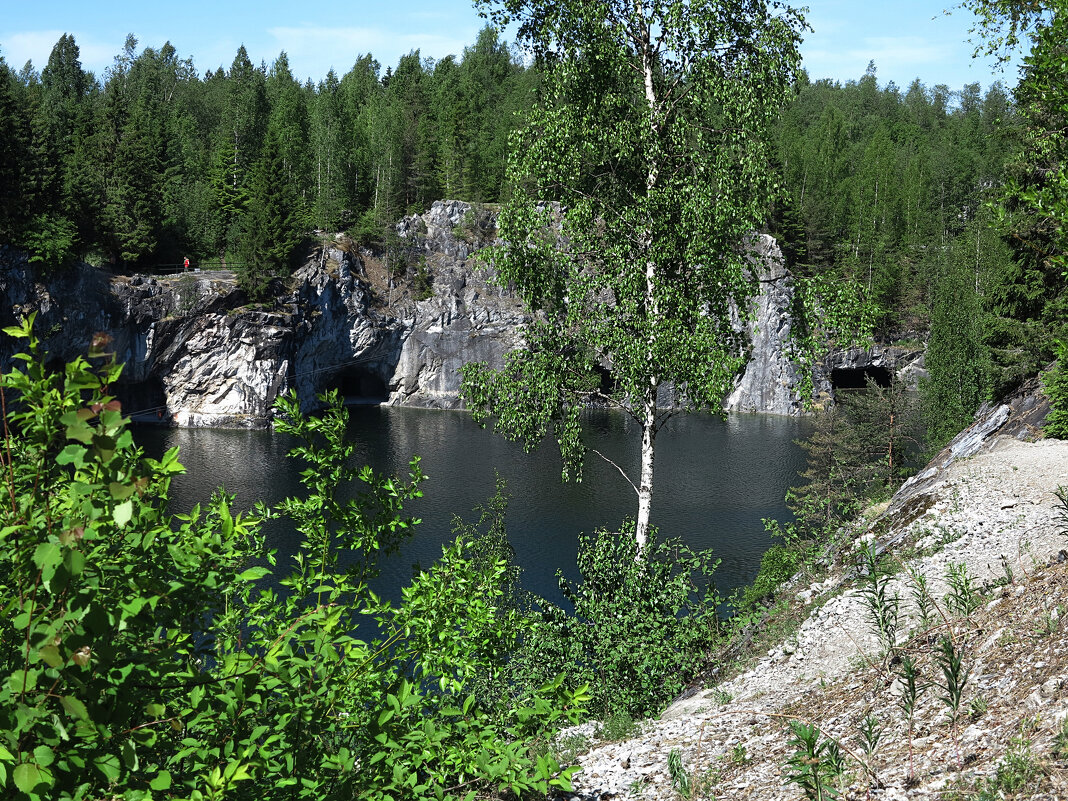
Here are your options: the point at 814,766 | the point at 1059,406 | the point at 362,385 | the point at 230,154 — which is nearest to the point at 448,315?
the point at 362,385

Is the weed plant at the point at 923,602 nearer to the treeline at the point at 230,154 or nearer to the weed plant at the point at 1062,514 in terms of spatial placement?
the weed plant at the point at 1062,514

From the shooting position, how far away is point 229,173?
228 ft

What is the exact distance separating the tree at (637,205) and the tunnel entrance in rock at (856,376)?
218 ft

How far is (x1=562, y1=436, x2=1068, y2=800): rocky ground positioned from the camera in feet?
15.9

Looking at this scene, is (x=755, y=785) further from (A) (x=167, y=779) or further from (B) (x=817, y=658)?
(A) (x=167, y=779)

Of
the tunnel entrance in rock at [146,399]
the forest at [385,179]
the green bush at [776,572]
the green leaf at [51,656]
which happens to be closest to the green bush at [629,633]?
the green bush at [776,572]

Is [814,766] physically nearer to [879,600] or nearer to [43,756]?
[879,600]

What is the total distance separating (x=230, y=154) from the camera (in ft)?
227

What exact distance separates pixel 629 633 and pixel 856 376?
2893 inches

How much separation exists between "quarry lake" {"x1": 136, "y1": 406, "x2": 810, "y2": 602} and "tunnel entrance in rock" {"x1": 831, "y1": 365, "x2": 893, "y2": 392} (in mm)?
15878

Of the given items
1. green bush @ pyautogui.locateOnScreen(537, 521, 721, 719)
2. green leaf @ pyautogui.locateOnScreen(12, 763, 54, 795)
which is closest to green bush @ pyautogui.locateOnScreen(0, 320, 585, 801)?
green leaf @ pyautogui.locateOnScreen(12, 763, 54, 795)

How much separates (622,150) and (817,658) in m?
7.15

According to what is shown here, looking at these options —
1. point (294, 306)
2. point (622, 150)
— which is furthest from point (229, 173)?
point (622, 150)

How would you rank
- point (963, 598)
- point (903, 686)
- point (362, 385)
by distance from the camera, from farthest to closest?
point (362, 385)
point (963, 598)
point (903, 686)
